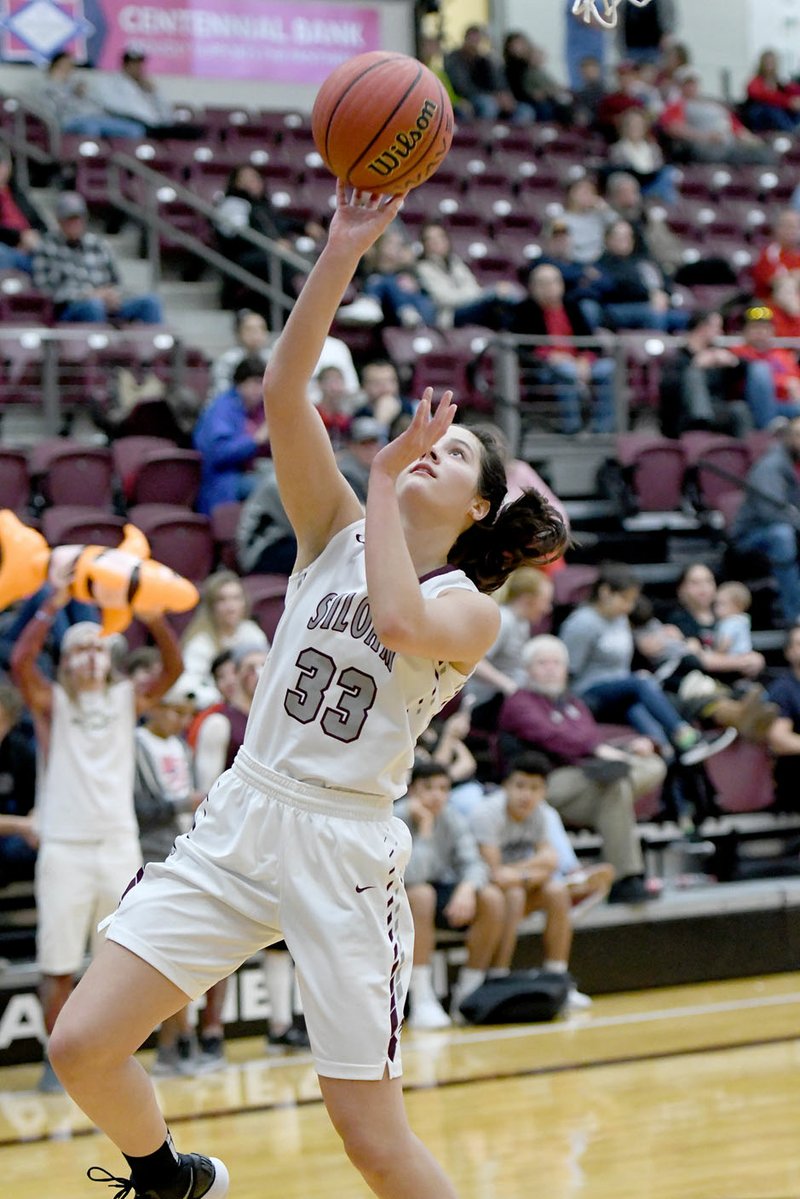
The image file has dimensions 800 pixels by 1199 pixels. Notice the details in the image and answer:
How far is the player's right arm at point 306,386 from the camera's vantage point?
3051mm

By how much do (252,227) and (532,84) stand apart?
5.00m

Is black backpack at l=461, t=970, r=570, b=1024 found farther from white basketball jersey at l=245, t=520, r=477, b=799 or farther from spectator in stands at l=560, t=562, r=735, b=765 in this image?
white basketball jersey at l=245, t=520, r=477, b=799

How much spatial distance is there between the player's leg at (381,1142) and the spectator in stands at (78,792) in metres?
3.19

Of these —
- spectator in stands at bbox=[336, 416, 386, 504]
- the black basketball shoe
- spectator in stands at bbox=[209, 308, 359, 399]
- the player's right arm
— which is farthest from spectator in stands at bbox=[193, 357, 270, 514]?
the black basketball shoe

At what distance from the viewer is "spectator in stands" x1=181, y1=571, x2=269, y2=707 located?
726 centimetres

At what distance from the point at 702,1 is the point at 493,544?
53.0 feet

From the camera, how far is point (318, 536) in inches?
129

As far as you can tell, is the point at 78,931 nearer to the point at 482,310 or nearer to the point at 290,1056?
the point at 290,1056

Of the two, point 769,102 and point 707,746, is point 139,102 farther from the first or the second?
point 707,746

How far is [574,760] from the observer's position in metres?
7.59

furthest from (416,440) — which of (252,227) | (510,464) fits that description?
(252,227)

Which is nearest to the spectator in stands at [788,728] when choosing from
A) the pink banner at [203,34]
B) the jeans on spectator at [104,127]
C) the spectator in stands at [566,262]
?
the spectator in stands at [566,262]

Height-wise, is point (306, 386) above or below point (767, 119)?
above

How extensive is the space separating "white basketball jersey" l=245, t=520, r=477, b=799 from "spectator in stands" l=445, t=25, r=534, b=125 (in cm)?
1222
